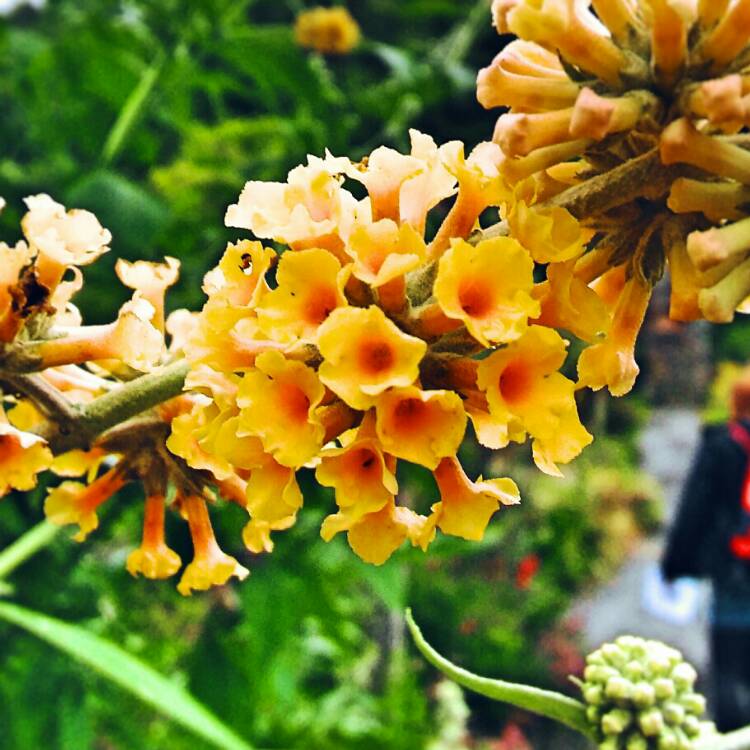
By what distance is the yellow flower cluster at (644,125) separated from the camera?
399mm

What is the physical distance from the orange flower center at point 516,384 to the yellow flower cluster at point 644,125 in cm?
5

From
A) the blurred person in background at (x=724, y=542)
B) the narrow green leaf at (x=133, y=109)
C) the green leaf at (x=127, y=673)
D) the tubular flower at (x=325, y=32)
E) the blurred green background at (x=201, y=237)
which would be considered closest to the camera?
the green leaf at (x=127, y=673)

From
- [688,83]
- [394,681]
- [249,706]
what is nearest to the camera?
[688,83]

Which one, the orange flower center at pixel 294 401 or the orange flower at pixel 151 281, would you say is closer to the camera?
the orange flower center at pixel 294 401

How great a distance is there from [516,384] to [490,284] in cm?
5

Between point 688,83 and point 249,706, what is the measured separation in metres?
1.39

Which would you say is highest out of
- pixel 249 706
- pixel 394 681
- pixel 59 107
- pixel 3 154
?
pixel 59 107

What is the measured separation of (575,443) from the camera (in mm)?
448

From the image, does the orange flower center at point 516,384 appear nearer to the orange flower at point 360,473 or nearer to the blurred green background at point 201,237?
the orange flower at point 360,473

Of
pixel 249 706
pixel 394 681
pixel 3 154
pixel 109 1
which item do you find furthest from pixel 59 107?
pixel 394 681

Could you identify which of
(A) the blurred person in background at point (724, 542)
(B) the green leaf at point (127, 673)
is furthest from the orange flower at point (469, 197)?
(A) the blurred person in background at point (724, 542)

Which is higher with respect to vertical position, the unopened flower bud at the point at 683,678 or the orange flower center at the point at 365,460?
the orange flower center at the point at 365,460

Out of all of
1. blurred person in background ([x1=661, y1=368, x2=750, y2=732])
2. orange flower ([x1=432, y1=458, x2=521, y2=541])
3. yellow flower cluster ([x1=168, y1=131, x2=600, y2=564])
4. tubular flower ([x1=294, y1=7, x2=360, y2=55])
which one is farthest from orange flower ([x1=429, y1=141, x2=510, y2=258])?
blurred person in background ([x1=661, y1=368, x2=750, y2=732])

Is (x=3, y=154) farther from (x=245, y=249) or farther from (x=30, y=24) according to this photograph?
(x=30, y=24)
